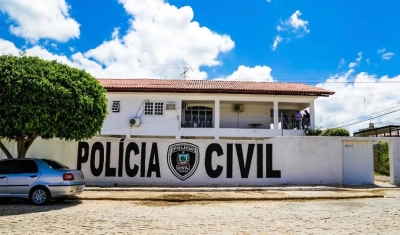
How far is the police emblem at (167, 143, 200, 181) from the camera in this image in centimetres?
1512

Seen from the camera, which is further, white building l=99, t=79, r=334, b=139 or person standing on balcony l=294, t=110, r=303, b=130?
person standing on balcony l=294, t=110, r=303, b=130

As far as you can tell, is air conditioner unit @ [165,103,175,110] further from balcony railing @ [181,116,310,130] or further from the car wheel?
the car wheel

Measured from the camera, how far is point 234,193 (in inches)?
506

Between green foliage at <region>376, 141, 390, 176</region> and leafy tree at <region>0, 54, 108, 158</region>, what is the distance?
55.3 ft

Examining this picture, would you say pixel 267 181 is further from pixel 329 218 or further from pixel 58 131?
pixel 58 131

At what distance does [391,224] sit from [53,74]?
10.5 metres

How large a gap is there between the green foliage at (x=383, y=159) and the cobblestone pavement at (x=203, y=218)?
36.2 feet

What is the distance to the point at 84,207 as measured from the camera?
32.0 ft

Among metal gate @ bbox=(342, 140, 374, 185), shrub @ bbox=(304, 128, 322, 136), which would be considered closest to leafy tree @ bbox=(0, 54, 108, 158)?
metal gate @ bbox=(342, 140, 374, 185)

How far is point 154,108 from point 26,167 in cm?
1346

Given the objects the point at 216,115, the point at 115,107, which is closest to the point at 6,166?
the point at 115,107

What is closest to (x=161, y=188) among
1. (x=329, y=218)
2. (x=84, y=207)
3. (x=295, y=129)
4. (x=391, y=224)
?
(x=84, y=207)

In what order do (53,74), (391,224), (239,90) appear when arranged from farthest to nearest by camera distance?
1. (239,90)
2. (53,74)
3. (391,224)

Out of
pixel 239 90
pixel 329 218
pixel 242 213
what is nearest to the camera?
pixel 329 218
